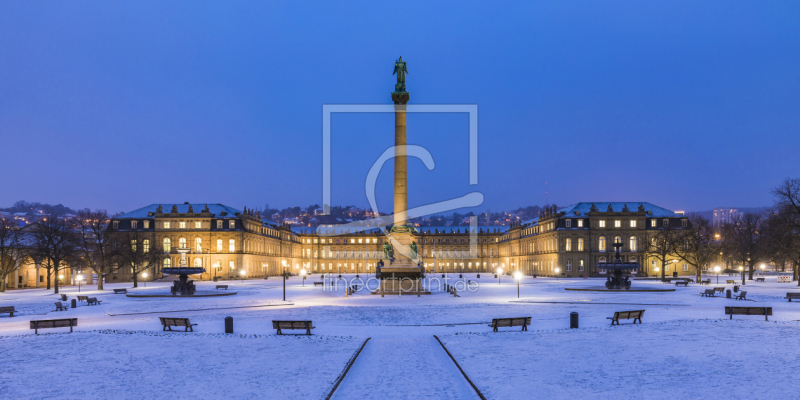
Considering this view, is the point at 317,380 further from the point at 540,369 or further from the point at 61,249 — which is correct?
the point at 61,249

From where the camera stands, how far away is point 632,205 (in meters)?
117

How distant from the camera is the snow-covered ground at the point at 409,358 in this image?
46.8 ft

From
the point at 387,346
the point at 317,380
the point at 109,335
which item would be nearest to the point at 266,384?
the point at 317,380

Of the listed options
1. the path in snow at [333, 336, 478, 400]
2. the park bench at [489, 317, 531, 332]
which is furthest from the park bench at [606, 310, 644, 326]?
the path in snow at [333, 336, 478, 400]

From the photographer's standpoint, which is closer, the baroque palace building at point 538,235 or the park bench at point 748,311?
→ the park bench at point 748,311

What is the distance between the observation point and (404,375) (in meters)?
15.8

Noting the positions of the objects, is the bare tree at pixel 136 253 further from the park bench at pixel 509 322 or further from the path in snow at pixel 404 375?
the path in snow at pixel 404 375

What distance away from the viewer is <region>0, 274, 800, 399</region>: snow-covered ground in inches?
562

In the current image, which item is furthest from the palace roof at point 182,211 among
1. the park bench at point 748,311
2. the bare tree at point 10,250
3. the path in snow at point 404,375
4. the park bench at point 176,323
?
the path in snow at point 404,375

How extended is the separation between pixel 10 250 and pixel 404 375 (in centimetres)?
6413

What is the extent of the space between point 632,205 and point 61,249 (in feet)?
324

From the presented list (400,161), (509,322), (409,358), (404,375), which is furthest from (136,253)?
(404,375)

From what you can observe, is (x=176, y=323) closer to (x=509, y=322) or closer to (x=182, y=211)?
(x=509, y=322)

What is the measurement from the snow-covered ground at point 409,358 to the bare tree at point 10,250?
34887mm
